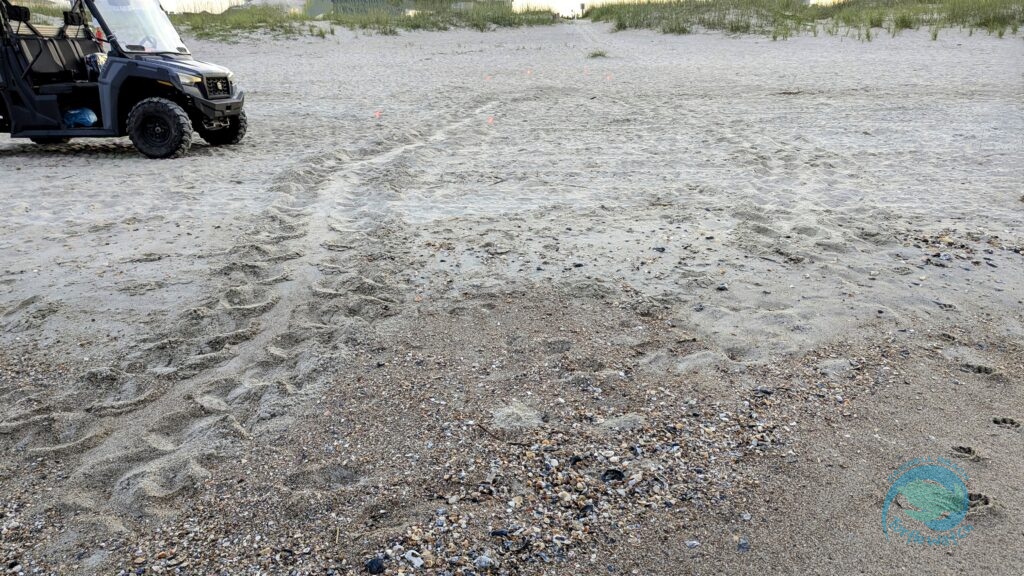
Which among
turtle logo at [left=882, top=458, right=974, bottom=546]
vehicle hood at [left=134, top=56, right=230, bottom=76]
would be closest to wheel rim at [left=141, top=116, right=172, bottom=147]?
vehicle hood at [left=134, top=56, right=230, bottom=76]

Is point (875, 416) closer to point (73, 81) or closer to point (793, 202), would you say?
point (793, 202)

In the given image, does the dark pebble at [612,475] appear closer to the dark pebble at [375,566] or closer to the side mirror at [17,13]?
the dark pebble at [375,566]

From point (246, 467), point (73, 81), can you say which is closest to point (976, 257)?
point (246, 467)

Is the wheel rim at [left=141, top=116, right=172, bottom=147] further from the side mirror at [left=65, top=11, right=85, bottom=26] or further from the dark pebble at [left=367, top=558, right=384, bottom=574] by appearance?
the dark pebble at [left=367, top=558, right=384, bottom=574]

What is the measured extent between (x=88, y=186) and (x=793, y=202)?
6.51m

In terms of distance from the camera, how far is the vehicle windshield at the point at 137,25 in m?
7.83

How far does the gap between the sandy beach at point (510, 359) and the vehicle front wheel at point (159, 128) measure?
11.4 inches

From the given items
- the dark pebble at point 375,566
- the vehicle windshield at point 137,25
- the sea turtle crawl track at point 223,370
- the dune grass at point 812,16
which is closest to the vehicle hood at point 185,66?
the vehicle windshield at point 137,25

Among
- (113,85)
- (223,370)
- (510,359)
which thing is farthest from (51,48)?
(510,359)

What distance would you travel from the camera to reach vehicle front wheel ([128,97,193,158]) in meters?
7.53

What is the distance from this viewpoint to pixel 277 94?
502 inches

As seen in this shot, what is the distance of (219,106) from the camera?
7793 millimetres

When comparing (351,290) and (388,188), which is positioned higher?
(388,188)

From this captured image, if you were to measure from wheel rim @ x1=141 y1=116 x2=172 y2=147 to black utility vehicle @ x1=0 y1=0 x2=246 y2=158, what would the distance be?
1 centimetres
